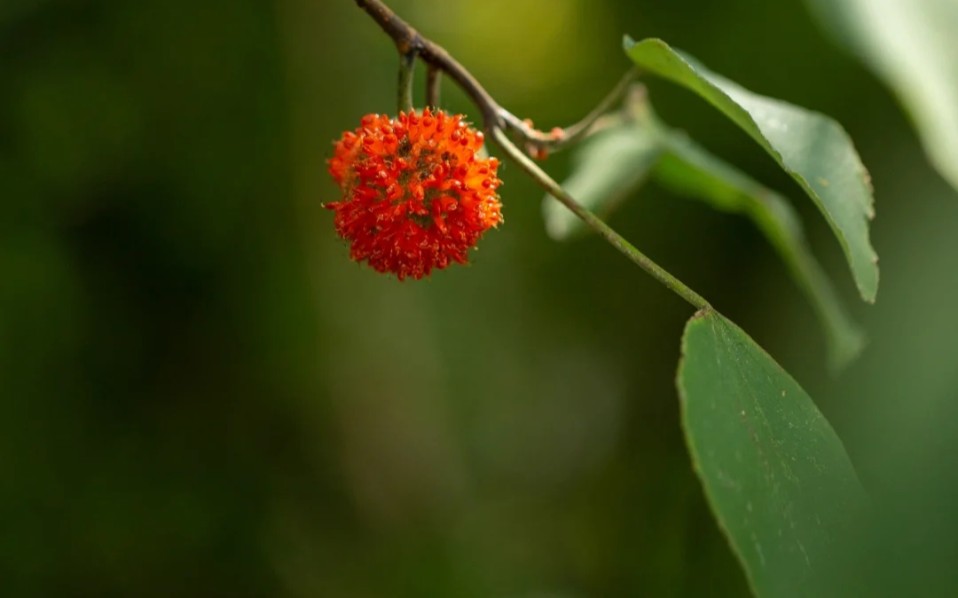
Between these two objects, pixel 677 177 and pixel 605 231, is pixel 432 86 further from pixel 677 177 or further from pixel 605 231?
pixel 677 177

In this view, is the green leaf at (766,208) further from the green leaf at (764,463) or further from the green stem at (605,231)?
the green leaf at (764,463)

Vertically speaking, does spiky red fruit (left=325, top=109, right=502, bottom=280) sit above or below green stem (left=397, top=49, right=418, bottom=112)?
below

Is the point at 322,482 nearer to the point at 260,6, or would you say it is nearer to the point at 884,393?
the point at 260,6

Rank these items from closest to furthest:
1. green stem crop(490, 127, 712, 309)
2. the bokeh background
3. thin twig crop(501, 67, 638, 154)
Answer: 1. green stem crop(490, 127, 712, 309)
2. thin twig crop(501, 67, 638, 154)
3. the bokeh background

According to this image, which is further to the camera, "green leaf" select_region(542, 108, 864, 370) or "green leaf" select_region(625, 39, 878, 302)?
"green leaf" select_region(542, 108, 864, 370)

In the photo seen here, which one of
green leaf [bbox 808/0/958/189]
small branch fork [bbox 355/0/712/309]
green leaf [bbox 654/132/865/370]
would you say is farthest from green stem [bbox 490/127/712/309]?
green leaf [bbox 654/132/865/370]

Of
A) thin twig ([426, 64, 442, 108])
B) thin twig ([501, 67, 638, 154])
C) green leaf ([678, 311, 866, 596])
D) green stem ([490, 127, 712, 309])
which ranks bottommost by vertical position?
green leaf ([678, 311, 866, 596])

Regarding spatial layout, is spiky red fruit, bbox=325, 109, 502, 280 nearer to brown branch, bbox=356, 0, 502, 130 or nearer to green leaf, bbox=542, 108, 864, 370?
Result: brown branch, bbox=356, 0, 502, 130
